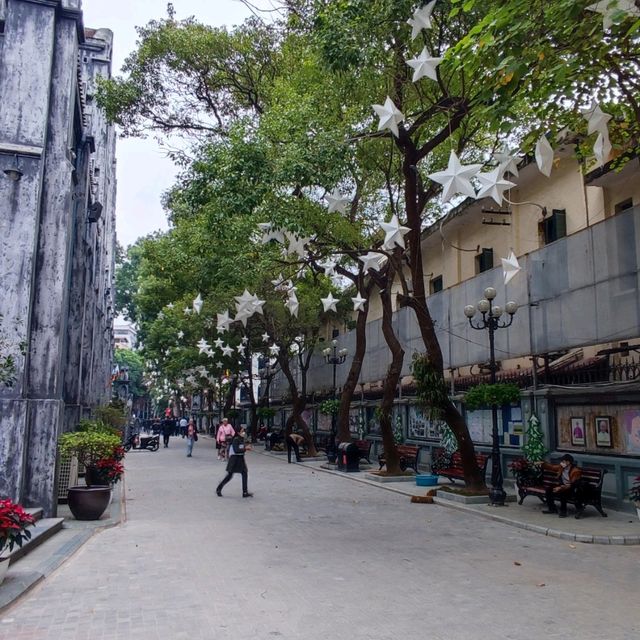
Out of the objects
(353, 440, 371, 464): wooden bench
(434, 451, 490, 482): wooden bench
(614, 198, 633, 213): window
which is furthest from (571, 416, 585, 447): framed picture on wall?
(353, 440, 371, 464): wooden bench

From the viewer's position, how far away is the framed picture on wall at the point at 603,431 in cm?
1324

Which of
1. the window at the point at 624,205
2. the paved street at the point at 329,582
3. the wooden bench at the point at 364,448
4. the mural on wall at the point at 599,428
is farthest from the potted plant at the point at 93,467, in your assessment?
the window at the point at 624,205

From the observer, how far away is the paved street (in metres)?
5.72

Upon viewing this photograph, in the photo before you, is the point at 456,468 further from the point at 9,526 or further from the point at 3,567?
the point at 9,526

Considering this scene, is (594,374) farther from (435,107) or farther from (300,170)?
(300,170)

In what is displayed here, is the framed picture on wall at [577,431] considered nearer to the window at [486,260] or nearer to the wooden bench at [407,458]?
the wooden bench at [407,458]

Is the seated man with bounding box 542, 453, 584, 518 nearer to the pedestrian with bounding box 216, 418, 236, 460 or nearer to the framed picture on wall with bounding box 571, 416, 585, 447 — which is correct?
the framed picture on wall with bounding box 571, 416, 585, 447

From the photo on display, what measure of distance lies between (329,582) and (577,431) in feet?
29.3

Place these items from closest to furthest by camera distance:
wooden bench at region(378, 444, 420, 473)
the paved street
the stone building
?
the paved street → the stone building → wooden bench at region(378, 444, 420, 473)

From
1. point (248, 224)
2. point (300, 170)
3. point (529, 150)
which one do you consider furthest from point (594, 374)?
point (248, 224)

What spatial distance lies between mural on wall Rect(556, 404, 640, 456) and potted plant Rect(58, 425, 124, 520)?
989cm

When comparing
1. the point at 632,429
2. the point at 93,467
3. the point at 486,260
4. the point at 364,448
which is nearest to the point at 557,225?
the point at 486,260

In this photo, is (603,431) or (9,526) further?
(603,431)

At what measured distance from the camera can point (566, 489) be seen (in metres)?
11.6
